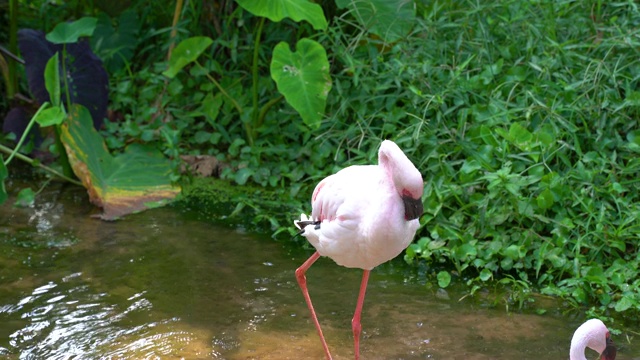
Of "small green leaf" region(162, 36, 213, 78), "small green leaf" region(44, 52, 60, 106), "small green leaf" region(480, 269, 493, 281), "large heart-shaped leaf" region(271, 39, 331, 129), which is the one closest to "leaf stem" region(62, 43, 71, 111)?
"small green leaf" region(44, 52, 60, 106)

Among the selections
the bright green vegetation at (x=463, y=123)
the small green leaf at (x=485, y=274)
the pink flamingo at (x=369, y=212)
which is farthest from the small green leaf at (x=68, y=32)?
the small green leaf at (x=485, y=274)

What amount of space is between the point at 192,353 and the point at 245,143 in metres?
2.50

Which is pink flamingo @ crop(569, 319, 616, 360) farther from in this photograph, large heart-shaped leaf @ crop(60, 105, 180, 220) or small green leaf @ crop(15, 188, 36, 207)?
small green leaf @ crop(15, 188, 36, 207)

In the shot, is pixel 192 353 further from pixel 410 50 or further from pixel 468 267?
pixel 410 50

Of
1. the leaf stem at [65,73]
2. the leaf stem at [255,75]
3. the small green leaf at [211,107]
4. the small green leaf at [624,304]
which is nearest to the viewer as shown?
the small green leaf at [624,304]

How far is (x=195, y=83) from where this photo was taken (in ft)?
21.2

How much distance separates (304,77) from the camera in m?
5.21

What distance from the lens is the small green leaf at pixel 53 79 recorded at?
5.32 meters

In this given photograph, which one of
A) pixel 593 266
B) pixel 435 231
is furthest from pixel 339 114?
pixel 593 266

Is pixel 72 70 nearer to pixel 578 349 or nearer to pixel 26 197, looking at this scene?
pixel 26 197

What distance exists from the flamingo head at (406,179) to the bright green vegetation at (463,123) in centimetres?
123

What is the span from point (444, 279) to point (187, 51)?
2.73m

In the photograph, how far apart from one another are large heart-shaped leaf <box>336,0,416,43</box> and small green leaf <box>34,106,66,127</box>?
2.00 meters

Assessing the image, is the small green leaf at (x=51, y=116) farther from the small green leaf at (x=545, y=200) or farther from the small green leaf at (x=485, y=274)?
the small green leaf at (x=545, y=200)
